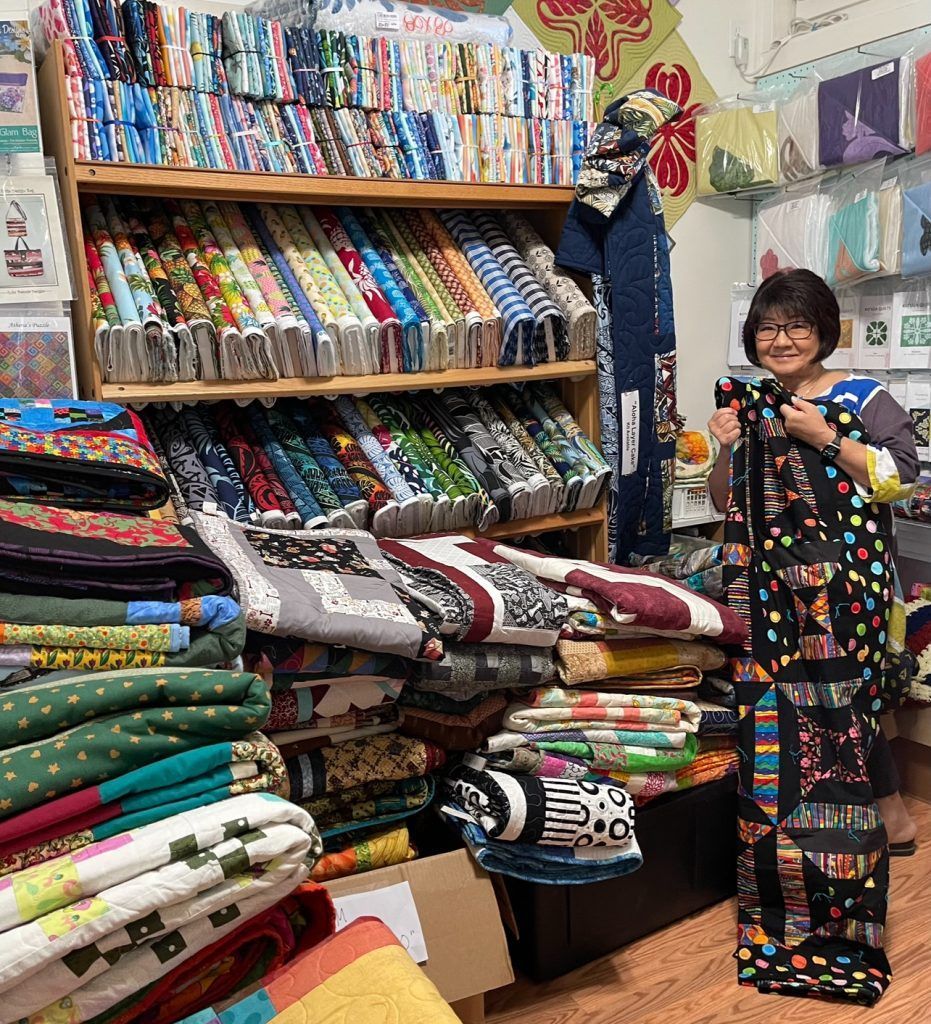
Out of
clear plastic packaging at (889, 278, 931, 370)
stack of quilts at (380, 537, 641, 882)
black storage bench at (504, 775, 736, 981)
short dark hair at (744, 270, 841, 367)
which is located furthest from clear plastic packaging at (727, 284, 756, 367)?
stack of quilts at (380, 537, 641, 882)

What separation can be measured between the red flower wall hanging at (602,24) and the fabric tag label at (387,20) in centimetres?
74

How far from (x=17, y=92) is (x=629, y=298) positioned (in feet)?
4.13

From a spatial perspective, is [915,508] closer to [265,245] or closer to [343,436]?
[343,436]

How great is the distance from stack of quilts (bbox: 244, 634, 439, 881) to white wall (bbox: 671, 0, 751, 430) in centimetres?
183

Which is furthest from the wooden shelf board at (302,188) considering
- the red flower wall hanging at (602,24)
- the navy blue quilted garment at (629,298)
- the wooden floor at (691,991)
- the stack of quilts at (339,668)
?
the wooden floor at (691,991)

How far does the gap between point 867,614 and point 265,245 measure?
1.42 metres

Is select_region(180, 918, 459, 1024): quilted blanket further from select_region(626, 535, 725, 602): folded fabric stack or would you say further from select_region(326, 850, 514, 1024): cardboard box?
select_region(626, 535, 725, 602): folded fabric stack

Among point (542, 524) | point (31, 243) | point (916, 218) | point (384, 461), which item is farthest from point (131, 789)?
point (916, 218)

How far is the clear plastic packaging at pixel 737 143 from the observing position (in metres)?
2.86

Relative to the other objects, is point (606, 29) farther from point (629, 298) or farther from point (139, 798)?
point (139, 798)

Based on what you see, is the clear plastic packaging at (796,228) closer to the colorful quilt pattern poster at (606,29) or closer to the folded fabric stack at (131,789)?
the colorful quilt pattern poster at (606,29)

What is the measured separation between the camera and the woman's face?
2.09m

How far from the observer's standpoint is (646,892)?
2.02 metres

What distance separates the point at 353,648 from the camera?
5.15ft
